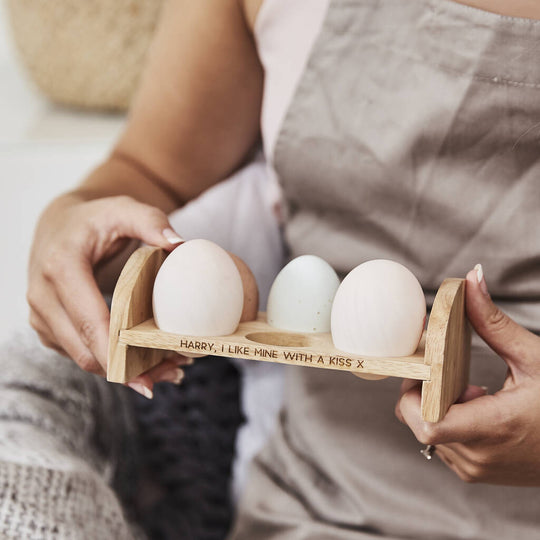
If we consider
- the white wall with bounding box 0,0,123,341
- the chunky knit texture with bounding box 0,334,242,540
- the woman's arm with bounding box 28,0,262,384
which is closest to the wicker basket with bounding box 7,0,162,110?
the white wall with bounding box 0,0,123,341

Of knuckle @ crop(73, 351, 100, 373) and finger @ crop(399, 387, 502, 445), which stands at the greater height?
finger @ crop(399, 387, 502, 445)

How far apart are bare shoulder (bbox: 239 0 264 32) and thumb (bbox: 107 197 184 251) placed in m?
0.26

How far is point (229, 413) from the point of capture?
2.98 feet

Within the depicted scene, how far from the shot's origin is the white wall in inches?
40.5

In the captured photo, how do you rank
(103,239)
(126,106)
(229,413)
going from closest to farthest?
(103,239) < (229,413) < (126,106)

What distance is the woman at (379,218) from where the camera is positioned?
1.76ft

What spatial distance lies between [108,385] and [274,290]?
1.11 feet

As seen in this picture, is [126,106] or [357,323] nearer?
[357,323]

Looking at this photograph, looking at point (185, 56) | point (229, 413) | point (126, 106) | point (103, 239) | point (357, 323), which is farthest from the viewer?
point (126, 106)

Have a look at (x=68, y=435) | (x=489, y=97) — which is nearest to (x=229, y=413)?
(x=68, y=435)

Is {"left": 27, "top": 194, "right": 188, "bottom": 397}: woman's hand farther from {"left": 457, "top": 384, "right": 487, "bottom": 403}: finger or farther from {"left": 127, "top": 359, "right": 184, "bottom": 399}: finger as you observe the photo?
{"left": 457, "top": 384, "right": 487, "bottom": 403}: finger

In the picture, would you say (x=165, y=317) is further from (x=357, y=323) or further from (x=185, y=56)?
(x=185, y=56)

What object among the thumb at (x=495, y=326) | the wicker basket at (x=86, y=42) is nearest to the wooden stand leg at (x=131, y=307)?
the thumb at (x=495, y=326)

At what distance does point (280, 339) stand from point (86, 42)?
75 centimetres
